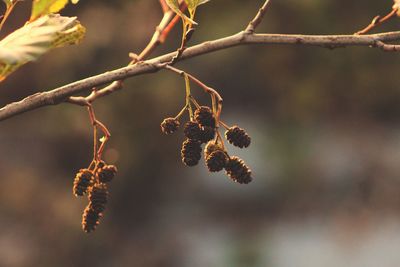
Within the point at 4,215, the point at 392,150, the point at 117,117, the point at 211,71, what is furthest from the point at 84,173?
the point at 392,150

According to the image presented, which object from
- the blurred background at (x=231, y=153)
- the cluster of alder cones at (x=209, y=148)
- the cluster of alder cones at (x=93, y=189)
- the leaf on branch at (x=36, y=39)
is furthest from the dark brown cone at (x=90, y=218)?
the blurred background at (x=231, y=153)

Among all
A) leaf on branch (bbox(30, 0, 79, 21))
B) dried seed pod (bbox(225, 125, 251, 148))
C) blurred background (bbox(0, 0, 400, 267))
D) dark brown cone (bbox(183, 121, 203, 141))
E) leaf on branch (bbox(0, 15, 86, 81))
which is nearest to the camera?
leaf on branch (bbox(0, 15, 86, 81))

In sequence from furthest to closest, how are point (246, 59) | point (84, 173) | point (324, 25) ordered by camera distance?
point (246, 59) < point (324, 25) < point (84, 173)

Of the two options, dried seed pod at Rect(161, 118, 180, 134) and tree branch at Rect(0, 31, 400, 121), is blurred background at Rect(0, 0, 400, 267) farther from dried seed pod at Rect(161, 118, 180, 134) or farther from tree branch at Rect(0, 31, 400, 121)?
tree branch at Rect(0, 31, 400, 121)

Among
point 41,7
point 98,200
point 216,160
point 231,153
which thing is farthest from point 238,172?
point 231,153

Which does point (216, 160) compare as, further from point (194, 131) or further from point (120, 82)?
point (120, 82)

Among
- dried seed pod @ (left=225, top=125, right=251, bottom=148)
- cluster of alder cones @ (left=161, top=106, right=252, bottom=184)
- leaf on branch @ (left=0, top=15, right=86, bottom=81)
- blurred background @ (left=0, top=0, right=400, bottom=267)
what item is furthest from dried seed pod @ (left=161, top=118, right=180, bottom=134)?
blurred background @ (left=0, top=0, right=400, bottom=267)

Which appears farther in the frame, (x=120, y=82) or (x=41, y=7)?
(x=120, y=82)

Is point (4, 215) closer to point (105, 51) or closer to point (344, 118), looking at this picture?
point (105, 51)
